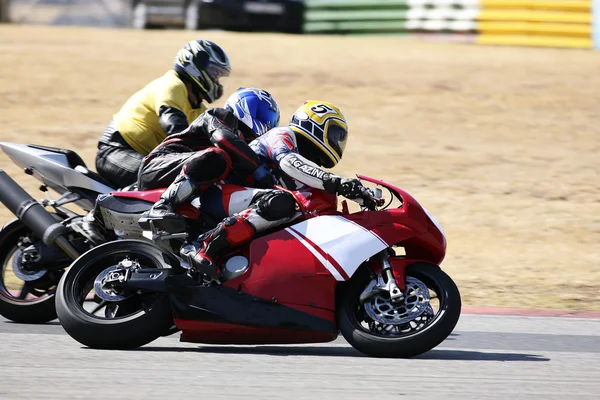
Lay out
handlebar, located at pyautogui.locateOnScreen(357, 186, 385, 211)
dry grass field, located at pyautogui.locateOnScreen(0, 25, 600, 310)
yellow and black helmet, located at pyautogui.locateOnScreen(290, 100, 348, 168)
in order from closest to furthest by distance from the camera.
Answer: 1. handlebar, located at pyautogui.locateOnScreen(357, 186, 385, 211)
2. yellow and black helmet, located at pyautogui.locateOnScreen(290, 100, 348, 168)
3. dry grass field, located at pyautogui.locateOnScreen(0, 25, 600, 310)

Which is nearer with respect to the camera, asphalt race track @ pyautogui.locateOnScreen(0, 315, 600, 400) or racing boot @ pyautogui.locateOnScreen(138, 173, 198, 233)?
asphalt race track @ pyautogui.locateOnScreen(0, 315, 600, 400)

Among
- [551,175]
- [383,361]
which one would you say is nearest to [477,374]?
[383,361]

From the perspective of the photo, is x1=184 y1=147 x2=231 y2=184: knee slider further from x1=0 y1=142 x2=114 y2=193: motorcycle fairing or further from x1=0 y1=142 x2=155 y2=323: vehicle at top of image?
x1=0 y1=142 x2=114 y2=193: motorcycle fairing

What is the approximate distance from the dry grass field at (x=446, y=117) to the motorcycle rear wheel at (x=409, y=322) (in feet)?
8.41

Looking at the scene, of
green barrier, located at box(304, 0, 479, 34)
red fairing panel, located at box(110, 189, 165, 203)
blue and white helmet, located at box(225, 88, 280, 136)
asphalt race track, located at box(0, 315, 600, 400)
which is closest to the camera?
asphalt race track, located at box(0, 315, 600, 400)

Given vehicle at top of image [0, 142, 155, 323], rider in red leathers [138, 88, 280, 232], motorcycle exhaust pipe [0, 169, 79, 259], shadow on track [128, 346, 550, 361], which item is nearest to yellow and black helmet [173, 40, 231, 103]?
vehicle at top of image [0, 142, 155, 323]

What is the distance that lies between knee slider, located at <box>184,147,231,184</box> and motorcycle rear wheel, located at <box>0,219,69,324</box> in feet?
4.96

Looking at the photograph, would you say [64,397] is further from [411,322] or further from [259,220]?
[411,322]

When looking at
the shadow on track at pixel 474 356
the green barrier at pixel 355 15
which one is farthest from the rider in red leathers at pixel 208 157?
the green barrier at pixel 355 15

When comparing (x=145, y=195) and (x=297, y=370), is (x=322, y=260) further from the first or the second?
(x=145, y=195)

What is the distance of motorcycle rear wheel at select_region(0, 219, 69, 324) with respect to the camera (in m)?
7.39

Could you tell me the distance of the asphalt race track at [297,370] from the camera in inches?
205

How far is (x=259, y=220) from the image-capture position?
6242 mm

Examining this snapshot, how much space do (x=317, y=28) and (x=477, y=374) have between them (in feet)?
56.9
